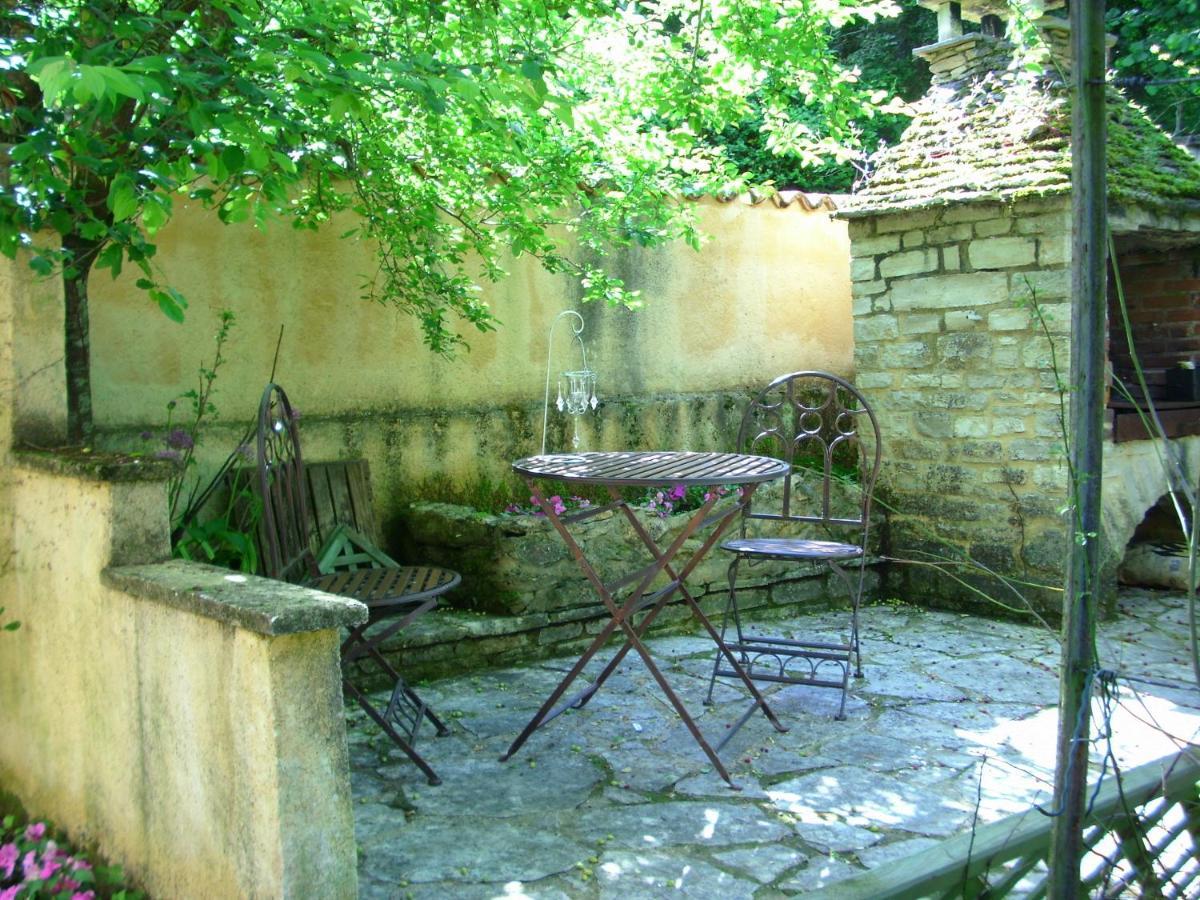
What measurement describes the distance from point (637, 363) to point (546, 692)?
248 centimetres

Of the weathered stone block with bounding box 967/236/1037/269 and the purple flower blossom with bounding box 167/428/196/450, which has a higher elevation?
the weathered stone block with bounding box 967/236/1037/269

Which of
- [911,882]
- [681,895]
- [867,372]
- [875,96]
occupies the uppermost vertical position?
[875,96]

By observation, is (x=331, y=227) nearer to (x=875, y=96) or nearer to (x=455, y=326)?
(x=455, y=326)

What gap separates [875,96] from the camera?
15.7 ft

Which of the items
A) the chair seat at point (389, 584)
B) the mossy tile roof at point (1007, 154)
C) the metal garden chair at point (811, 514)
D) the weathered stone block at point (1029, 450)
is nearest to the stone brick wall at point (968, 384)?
the weathered stone block at point (1029, 450)

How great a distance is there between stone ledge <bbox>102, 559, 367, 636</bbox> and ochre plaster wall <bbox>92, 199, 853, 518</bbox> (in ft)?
6.74

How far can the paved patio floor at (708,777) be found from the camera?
2.76 m

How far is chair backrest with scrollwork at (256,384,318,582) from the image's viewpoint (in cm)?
302

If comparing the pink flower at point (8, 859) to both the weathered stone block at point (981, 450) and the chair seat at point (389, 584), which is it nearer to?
the chair seat at point (389, 584)

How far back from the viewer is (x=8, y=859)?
2.81 m

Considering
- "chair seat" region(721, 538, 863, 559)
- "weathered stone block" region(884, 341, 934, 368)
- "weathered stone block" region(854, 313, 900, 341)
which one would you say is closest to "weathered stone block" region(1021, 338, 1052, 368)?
"weathered stone block" region(884, 341, 934, 368)

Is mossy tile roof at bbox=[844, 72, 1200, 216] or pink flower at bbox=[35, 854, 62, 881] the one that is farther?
mossy tile roof at bbox=[844, 72, 1200, 216]

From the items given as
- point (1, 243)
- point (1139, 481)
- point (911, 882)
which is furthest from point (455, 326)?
point (911, 882)

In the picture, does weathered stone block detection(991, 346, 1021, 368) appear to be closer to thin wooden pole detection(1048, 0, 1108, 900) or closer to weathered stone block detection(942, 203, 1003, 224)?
weathered stone block detection(942, 203, 1003, 224)
